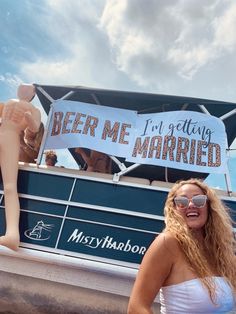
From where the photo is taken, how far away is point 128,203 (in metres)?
3.34

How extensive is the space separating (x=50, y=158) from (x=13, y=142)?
2.83ft

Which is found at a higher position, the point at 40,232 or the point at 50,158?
the point at 50,158

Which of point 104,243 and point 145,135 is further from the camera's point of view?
point 145,135

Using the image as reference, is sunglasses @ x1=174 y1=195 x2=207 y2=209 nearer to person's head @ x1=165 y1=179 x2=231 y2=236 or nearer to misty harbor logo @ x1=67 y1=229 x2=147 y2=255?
person's head @ x1=165 y1=179 x2=231 y2=236

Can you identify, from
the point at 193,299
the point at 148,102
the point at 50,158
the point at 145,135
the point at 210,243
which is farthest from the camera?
the point at 50,158

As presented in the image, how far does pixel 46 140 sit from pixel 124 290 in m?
1.96

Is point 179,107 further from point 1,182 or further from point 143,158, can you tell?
point 1,182

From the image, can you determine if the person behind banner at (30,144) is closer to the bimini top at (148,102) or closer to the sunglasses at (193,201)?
the bimini top at (148,102)

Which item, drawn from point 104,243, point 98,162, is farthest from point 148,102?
point 104,243

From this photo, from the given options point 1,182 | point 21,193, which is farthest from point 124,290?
point 1,182

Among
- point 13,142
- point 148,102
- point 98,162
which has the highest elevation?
point 148,102

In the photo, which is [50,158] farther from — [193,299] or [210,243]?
[193,299]

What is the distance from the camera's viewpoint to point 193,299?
3.87 ft

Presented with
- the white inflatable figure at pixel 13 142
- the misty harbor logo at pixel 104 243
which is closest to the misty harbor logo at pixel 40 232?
the white inflatable figure at pixel 13 142
